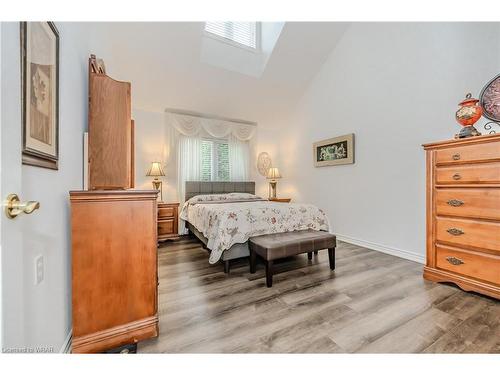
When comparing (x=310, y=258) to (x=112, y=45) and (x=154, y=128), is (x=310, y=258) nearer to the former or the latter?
(x=154, y=128)

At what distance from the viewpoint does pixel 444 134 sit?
2439 mm

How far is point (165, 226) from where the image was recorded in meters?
3.56

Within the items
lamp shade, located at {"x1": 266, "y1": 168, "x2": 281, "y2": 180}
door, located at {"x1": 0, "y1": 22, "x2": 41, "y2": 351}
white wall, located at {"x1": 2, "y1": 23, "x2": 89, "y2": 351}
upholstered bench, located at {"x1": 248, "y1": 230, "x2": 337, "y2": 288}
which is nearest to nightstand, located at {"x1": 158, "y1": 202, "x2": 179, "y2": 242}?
upholstered bench, located at {"x1": 248, "y1": 230, "x2": 337, "y2": 288}

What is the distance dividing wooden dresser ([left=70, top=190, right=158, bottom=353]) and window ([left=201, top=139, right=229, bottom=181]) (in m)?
3.13

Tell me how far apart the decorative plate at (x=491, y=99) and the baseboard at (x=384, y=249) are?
1.61 meters

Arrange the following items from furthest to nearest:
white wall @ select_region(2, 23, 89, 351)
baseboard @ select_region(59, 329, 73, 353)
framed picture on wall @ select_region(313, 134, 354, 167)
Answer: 1. framed picture on wall @ select_region(313, 134, 354, 167)
2. baseboard @ select_region(59, 329, 73, 353)
3. white wall @ select_region(2, 23, 89, 351)

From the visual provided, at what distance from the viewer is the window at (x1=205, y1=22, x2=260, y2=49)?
3.59m

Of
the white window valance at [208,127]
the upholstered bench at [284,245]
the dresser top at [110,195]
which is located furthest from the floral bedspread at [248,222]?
the white window valance at [208,127]

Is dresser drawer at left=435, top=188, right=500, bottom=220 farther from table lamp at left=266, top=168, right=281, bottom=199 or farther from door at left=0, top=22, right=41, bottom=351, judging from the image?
table lamp at left=266, top=168, right=281, bottom=199

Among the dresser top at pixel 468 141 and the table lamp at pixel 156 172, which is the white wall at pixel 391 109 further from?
the table lamp at pixel 156 172

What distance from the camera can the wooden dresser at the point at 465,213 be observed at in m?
1.73

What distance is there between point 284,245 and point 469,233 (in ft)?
5.09

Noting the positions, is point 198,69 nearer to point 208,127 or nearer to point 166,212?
point 208,127
